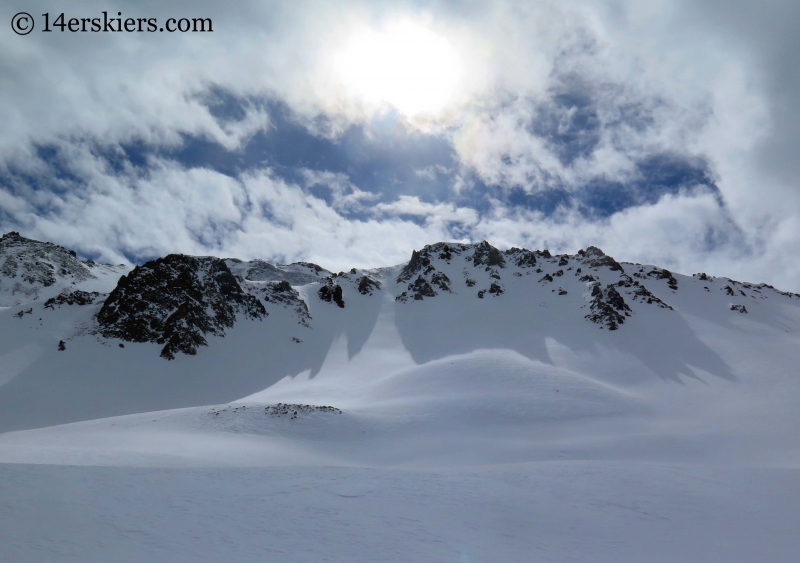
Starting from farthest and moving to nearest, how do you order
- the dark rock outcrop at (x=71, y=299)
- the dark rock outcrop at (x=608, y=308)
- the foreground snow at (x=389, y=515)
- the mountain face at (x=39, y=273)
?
the mountain face at (x=39, y=273)
the dark rock outcrop at (x=608, y=308)
the dark rock outcrop at (x=71, y=299)
the foreground snow at (x=389, y=515)

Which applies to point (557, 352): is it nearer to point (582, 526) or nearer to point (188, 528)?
point (582, 526)


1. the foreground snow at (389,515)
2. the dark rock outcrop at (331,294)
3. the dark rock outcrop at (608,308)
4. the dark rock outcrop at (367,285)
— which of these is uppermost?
the dark rock outcrop at (367,285)

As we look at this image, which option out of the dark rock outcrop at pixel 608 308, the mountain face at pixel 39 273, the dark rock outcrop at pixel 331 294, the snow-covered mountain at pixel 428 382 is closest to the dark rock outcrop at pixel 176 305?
the snow-covered mountain at pixel 428 382

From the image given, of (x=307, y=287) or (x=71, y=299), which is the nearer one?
(x=71, y=299)

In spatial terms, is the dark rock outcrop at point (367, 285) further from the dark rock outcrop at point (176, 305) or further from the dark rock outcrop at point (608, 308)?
the dark rock outcrop at point (608, 308)

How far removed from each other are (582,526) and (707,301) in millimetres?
78104

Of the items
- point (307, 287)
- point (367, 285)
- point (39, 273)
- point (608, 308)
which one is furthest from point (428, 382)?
point (39, 273)

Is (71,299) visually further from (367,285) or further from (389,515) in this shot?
(389,515)

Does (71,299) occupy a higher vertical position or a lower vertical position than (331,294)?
lower

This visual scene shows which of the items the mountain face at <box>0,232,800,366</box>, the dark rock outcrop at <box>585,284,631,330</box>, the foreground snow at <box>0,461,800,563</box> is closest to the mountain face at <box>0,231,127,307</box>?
the mountain face at <box>0,232,800,366</box>

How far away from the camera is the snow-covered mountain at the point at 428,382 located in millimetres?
16078

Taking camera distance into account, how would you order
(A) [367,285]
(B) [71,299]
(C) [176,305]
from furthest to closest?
(A) [367,285]
(C) [176,305]
(B) [71,299]

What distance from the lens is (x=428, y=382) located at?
1444 inches

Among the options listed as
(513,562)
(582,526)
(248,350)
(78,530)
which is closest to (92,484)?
(78,530)
